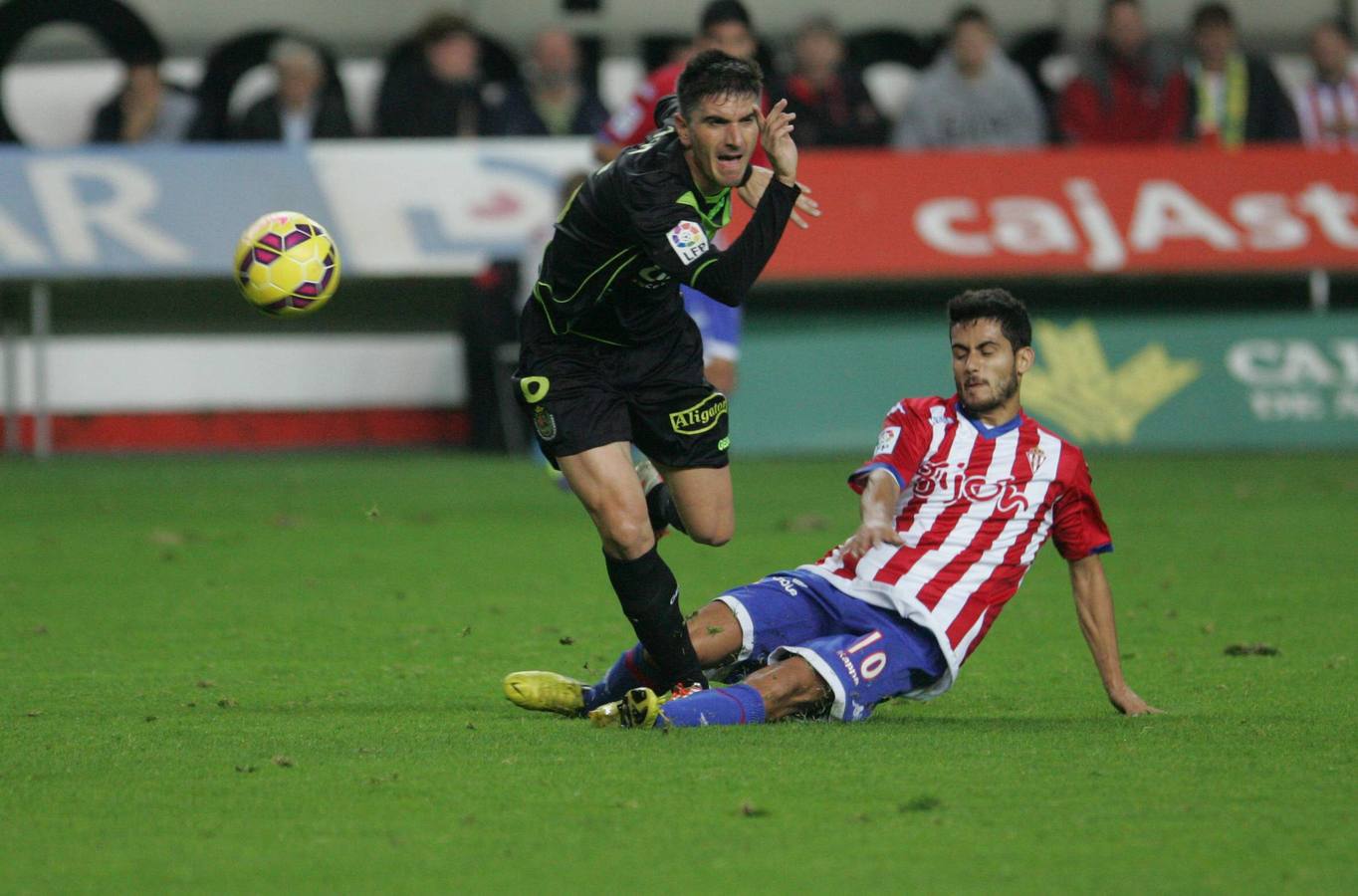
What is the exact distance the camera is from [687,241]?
5.28 metres

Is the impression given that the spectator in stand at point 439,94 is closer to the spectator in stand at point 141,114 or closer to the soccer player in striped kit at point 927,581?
the spectator in stand at point 141,114

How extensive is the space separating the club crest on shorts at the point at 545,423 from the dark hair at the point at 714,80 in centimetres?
92

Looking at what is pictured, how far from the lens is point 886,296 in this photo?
1593 centimetres

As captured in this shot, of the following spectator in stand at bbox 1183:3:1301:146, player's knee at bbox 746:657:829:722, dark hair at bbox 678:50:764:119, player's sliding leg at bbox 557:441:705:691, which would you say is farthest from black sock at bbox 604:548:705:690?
spectator in stand at bbox 1183:3:1301:146

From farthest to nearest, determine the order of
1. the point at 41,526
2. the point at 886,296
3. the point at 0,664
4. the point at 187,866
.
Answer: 1. the point at 886,296
2. the point at 41,526
3. the point at 0,664
4. the point at 187,866

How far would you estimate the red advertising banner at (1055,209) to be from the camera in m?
14.9

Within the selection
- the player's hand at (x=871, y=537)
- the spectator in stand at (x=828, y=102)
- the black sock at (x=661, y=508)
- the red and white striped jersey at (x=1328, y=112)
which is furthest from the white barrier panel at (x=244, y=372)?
the player's hand at (x=871, y=537)

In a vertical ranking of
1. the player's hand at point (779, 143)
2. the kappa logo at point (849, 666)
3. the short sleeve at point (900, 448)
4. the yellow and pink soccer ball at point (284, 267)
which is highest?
the player's hand at point (779, 143)

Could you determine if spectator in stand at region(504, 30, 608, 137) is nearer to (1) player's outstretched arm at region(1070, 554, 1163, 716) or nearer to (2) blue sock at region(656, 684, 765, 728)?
(1) player's outstretched arm at region(1070, 554, 1163, 716)

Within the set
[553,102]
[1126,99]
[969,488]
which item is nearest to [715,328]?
[969,488]

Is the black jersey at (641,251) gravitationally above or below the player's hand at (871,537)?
above

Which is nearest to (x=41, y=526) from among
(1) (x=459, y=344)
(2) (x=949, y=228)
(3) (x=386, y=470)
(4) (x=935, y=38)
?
(3) (x=386, y=470)

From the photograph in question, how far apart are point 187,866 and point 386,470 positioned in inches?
422

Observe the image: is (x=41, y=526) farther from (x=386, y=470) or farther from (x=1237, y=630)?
(x=1237, y=630)
